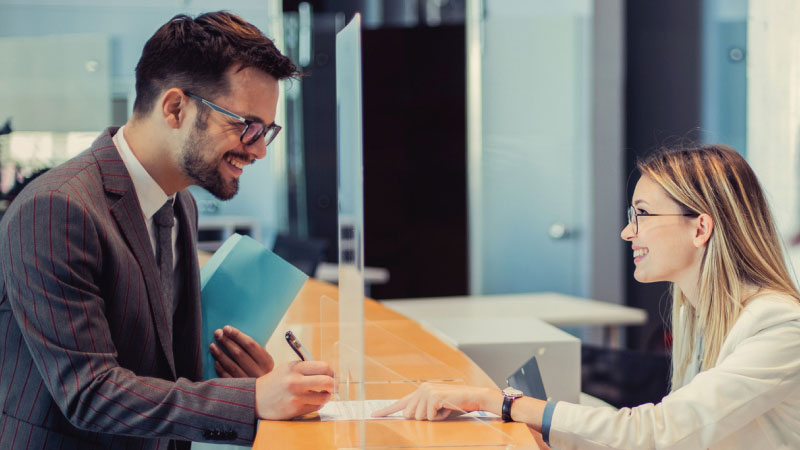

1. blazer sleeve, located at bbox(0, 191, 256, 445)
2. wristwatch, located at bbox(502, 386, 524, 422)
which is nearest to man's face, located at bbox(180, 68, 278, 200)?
blazer sleeve, located at bbox(0, 191, 256, 445)

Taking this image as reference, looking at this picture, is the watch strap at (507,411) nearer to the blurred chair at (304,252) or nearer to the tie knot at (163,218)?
the tie knot at (163,218)

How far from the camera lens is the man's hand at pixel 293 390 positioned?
1188 millimetres

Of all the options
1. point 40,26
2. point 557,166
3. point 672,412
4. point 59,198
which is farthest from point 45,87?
point 672,412

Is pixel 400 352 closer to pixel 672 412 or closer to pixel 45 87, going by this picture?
pixel 672 412

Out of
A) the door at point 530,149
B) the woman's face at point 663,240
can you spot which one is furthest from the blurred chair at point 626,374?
the door at point 530,149

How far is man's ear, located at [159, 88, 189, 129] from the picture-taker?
1.37 m

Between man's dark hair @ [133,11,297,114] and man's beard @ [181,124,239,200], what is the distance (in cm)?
8

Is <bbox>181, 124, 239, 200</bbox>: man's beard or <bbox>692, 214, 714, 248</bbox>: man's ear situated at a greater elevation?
<bbox>181, 124, 239, 200</bbox>: man's beard

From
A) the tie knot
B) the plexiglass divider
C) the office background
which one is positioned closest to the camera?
the plexiglass divider

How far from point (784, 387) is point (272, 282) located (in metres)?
0.89

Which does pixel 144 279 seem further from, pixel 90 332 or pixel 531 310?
pixel 531 310

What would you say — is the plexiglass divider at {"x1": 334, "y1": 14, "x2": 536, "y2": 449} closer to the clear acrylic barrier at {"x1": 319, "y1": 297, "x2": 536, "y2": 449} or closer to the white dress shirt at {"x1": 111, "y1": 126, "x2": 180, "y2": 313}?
the clear acrylic barrier at {"x1": 319, "y1": 297, "x2": 536, "y2": 449}

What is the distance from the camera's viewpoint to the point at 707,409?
1187mm

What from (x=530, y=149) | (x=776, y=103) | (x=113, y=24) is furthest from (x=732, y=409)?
(x=113, y=24)
